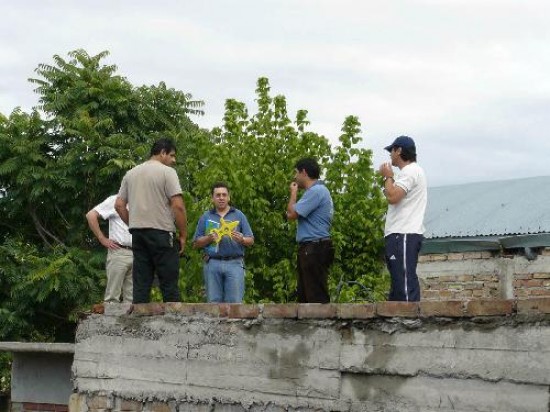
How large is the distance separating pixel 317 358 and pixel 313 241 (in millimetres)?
1417

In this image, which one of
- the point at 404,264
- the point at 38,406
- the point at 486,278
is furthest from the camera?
the point at 486,278

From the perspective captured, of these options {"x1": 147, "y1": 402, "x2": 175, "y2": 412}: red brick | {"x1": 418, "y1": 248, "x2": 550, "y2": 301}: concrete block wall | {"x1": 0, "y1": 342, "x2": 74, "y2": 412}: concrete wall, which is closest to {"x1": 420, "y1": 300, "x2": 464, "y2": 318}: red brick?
{"x1": 147, "y1": 402, "x2": 175, "y2": 412}: red brick

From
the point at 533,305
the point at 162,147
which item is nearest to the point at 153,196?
the point at 162,147

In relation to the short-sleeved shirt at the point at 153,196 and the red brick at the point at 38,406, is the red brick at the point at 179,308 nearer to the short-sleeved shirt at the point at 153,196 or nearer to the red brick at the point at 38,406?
the short-sleeved shirt at the point at 153,196

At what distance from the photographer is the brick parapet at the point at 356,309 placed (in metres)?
5.42

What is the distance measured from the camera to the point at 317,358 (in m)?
6.20

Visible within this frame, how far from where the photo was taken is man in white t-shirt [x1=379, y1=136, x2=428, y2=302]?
21.8 ft

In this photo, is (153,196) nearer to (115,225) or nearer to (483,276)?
(115,225)

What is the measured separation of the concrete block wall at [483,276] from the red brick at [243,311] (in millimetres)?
7401

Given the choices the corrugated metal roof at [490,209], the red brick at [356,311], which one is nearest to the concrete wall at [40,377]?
the corrugated metal roof at [490,209]

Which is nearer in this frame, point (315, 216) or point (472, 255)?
point (315, 216)

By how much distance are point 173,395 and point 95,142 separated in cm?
1245

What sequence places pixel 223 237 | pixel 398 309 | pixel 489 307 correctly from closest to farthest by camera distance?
pixel 489 307, pixel 398 309, pixel 223 237

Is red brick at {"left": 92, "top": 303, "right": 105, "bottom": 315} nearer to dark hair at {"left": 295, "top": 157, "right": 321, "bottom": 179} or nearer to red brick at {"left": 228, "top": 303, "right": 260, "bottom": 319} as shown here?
red brick at {"left": 228, "top": 303, "right": 260, "bottom": 319}
